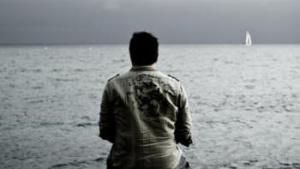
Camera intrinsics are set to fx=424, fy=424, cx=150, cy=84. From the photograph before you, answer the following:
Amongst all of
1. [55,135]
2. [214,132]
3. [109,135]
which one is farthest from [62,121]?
[109,135]

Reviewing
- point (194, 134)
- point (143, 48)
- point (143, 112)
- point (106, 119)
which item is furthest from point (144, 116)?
point (194, 134)

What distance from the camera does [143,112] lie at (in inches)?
145

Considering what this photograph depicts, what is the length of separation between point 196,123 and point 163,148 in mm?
14264

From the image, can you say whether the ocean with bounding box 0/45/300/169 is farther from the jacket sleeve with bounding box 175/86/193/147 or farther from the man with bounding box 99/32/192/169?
the man with bounding box 99/32/192/169

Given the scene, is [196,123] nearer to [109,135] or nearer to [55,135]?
[55,135]

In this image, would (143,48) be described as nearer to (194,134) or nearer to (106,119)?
(106,119)

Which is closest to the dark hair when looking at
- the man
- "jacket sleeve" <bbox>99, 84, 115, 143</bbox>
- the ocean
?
the man

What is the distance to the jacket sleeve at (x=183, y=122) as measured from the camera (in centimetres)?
386

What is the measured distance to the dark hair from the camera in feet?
12.3

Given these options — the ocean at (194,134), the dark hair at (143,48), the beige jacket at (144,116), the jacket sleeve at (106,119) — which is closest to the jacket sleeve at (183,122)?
the beige jacket at (144,116)

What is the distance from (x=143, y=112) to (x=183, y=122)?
454 mm

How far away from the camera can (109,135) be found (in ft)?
13.0

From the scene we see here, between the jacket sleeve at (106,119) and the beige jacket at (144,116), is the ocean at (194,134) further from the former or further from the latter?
the beige jacket at (144,116)

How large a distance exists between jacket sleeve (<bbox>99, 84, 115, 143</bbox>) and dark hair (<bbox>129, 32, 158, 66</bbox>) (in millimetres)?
393
